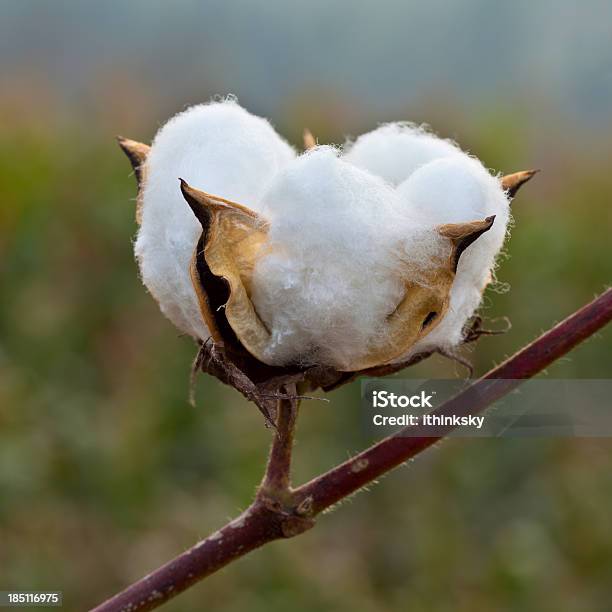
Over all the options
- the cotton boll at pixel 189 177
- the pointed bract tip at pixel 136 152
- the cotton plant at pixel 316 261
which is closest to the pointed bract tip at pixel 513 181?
the cotton plant at pixel 316 261

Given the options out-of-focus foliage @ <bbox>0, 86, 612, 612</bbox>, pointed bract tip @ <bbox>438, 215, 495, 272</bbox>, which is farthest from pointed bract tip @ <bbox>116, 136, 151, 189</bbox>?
out-of-focus foliage @ <bbox>0, 86, 612, 612</bbox>

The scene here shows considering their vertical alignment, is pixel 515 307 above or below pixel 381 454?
below

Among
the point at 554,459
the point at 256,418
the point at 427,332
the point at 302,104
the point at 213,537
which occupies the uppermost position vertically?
the point at 427,332

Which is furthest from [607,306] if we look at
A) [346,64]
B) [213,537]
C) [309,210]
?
[346,64]

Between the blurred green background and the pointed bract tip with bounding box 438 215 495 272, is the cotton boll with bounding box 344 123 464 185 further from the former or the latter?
the blurred green background

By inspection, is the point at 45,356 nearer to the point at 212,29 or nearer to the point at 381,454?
the point at 381,454

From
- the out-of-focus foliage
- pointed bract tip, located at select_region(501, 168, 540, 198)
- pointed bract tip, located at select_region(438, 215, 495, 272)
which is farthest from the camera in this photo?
the out-of-focus foliage

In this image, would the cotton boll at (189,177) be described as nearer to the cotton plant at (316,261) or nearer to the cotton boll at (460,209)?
the cotton plant at (316,261)
